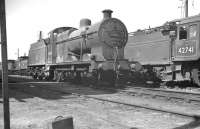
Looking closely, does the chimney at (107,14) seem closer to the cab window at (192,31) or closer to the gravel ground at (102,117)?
the cab window at (192,31)

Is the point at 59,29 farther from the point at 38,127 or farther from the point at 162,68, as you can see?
the point at 38,127

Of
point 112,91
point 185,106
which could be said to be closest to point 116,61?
point 112,91

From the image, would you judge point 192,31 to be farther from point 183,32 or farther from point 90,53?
point 90,53

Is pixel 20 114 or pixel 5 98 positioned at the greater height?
pixel 5 98

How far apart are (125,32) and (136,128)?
10156 mm

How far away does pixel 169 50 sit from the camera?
15.7 meters

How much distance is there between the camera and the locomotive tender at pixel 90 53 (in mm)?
13828

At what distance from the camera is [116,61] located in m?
13.8

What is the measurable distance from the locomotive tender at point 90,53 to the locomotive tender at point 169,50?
1.29m

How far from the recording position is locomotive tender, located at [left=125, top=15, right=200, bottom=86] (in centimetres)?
1336

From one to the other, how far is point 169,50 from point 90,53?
4.90 meters

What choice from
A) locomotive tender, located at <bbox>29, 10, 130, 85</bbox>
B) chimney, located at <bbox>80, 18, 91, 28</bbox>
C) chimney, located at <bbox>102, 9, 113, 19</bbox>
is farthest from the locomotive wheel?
chimney, located at <bbox>80, 18, 91, 28</bbox>

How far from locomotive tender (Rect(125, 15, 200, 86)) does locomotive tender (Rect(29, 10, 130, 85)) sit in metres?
1.29

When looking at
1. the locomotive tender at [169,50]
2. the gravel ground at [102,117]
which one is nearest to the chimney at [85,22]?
the locomotive tender at [169,50]
